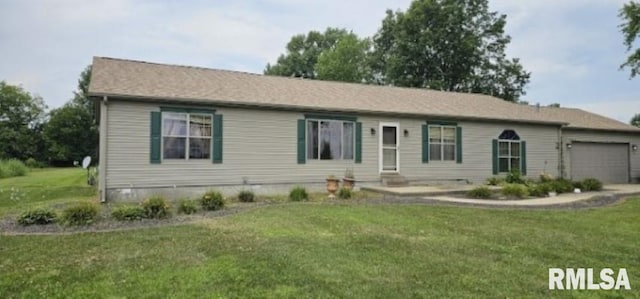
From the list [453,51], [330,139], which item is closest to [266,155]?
[330,139]

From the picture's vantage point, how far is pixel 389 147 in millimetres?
14016

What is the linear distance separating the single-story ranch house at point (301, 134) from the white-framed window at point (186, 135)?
28 mm

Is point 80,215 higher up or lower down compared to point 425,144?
lower down

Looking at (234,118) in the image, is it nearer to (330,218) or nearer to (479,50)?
(330,218)

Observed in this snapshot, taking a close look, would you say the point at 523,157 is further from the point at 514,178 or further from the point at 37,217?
the point at 37,217

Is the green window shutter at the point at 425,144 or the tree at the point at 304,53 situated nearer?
the green window shutter at the point at 425,144

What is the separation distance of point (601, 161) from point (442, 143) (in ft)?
30.1

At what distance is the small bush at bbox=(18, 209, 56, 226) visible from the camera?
7.33m

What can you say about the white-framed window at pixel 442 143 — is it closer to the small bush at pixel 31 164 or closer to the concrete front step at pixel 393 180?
the concrete front step at pixel 393 180

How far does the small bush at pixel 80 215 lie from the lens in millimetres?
7336

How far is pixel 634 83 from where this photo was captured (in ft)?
69.6

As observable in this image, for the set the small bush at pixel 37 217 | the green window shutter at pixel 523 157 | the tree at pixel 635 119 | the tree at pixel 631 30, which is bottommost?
the small bush at pixel 37 217

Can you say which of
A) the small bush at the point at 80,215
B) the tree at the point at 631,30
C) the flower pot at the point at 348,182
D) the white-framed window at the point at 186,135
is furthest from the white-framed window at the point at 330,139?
the tree at the point at 631,30

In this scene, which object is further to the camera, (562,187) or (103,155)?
(562,187)
